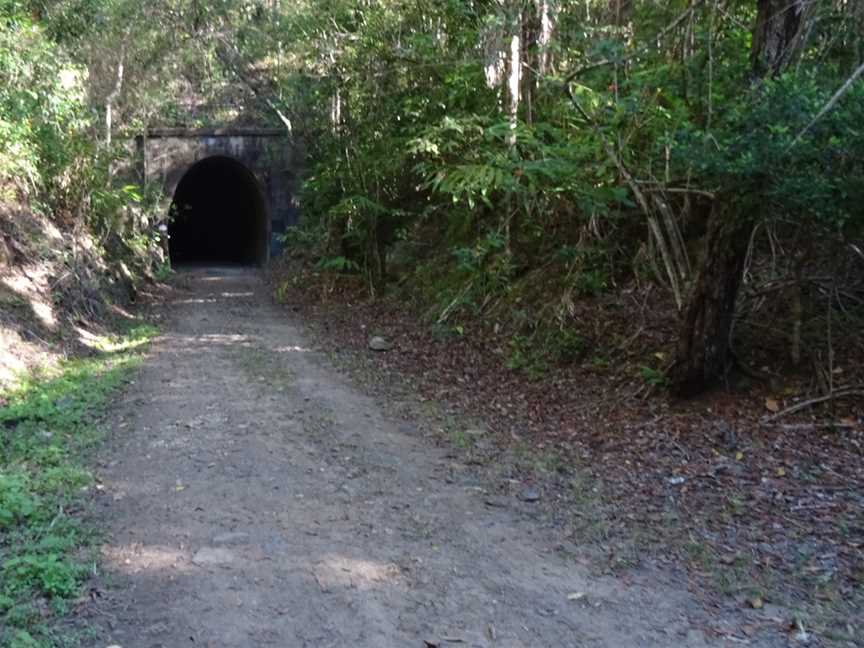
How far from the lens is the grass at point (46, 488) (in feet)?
16.1

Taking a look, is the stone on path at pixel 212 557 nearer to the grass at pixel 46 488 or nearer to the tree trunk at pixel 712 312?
the grass at pixel 46 488

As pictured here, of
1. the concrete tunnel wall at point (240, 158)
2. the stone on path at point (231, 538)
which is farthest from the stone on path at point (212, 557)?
the concrete tunnel wall at point (240, 158)

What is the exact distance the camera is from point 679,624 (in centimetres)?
500

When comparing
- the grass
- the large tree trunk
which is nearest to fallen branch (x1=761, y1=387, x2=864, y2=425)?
the large tree trunk

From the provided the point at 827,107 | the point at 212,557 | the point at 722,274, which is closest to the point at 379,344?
the point at 722,274

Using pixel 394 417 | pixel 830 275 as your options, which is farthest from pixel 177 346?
pixel 830 275

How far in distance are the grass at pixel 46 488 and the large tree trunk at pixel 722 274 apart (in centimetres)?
610

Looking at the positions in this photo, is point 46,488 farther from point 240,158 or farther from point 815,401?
point 240,158

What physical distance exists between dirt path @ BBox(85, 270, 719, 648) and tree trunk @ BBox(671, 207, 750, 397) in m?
2.88

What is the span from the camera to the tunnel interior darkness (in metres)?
33.1

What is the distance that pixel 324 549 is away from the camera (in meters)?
5.83

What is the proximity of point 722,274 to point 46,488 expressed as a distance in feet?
21.9

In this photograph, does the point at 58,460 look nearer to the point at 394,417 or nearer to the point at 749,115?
the point at 394,417

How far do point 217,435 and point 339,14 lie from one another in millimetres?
11856
